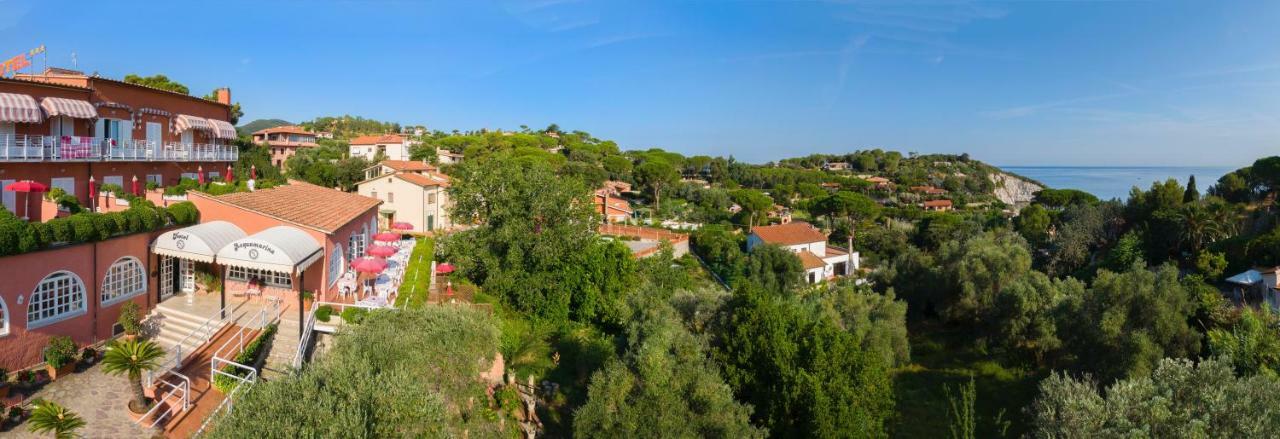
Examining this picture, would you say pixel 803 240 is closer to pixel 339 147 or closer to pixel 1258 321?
pixel 1258 321

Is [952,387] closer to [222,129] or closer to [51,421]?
[51,421]

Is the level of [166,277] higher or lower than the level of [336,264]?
A: lower

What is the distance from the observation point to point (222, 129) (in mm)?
25156

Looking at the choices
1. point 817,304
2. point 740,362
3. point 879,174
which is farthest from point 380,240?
point 879,174

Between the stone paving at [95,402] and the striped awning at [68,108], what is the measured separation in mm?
8397

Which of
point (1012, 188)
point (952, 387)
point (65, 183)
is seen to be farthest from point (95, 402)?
point (1012, 188)

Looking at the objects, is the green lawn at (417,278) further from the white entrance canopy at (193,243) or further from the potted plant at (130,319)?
the potted plant at (130,319)

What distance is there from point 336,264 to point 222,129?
38.7 feet

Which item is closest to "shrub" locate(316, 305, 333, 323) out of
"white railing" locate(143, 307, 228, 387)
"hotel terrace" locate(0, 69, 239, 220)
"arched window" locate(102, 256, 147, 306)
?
"white railing" locate(143, 307, 228, 387)

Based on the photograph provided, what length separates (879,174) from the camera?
120688 millimetres

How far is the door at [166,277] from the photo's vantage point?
16.1m

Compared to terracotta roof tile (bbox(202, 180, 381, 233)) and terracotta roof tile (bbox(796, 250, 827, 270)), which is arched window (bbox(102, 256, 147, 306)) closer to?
terracotta roof tile (bbox(202, 180, 381, 233))

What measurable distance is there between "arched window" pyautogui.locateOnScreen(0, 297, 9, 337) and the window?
15.2ft

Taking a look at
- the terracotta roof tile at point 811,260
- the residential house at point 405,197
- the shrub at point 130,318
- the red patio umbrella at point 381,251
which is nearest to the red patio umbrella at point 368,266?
the red patio umbrella at point 381,251
